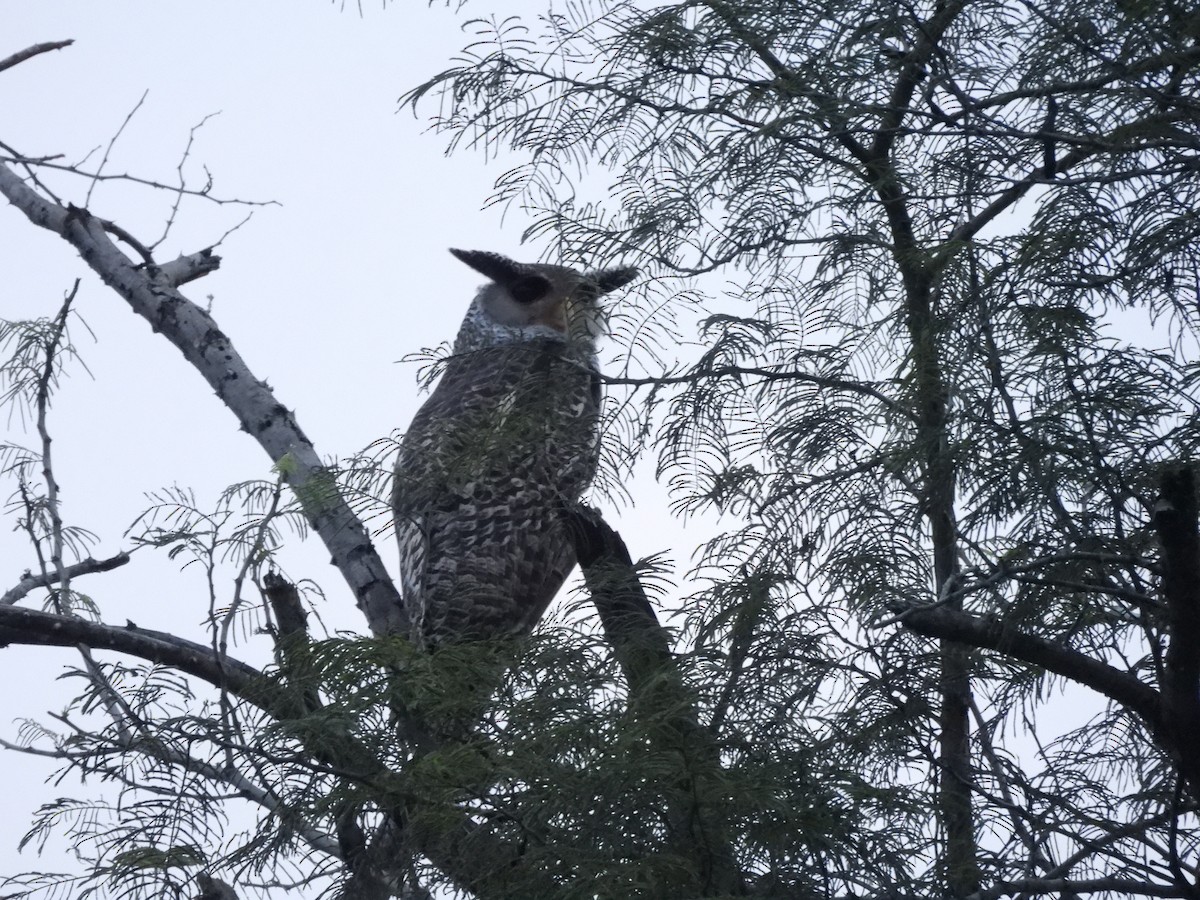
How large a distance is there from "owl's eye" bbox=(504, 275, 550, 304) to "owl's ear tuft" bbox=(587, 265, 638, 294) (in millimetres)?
1996

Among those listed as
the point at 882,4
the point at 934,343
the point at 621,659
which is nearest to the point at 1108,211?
the point at 934,343

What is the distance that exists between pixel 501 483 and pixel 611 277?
0.78m

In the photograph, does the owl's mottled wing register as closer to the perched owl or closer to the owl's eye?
the perched owl

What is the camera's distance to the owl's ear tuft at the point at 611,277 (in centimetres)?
362

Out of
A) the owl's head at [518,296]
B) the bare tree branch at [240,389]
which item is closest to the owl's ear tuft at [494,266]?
the owl's head at [518,296]

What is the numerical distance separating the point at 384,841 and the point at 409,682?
38cm

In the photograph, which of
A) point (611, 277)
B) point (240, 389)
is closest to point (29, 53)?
point (240, 389)

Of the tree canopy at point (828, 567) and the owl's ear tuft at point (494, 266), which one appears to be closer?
the tree canopy at point (828, 567)

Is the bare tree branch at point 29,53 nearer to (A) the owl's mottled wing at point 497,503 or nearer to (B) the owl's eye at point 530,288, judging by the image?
(A) the owl's mottled wing at point 497,503

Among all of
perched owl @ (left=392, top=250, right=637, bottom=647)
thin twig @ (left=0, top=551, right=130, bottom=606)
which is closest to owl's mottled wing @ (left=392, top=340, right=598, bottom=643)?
perched owl @ (left=392, top=250, right=637, bottom=647)

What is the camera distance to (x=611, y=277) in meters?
3.97

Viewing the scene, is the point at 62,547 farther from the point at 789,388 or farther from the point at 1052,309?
the point at 1052,309

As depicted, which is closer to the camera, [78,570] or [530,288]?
[78,570]

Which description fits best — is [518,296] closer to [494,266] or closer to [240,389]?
[494,266]
